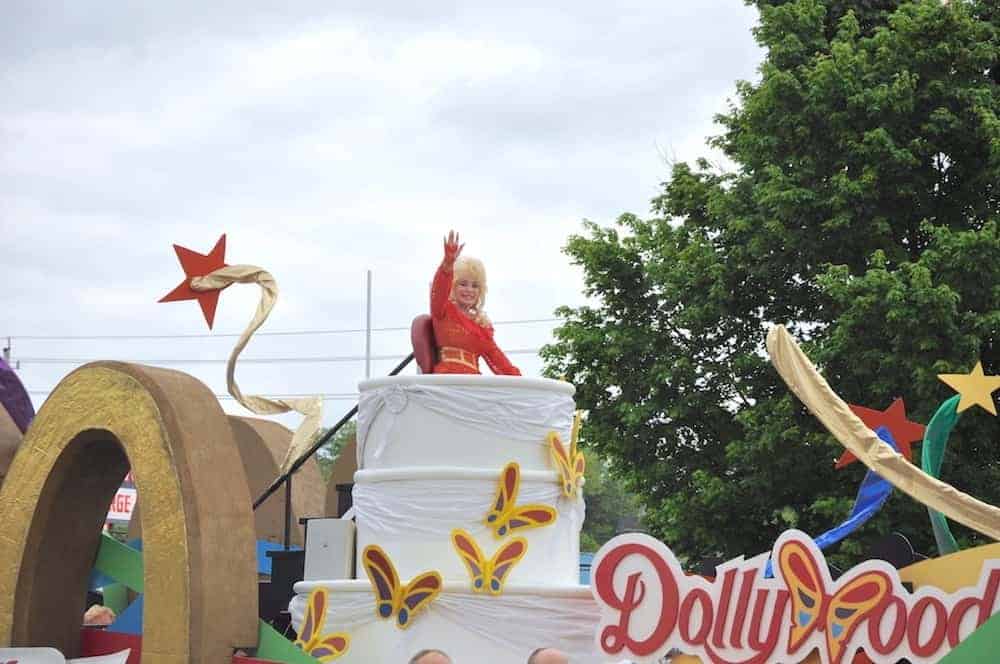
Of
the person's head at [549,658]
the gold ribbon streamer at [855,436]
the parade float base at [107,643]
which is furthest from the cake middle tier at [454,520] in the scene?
the person's head at [549,658]

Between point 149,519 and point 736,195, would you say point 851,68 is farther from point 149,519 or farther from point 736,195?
point 149,519

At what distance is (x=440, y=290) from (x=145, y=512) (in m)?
2.52

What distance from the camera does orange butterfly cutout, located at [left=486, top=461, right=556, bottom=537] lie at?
9188mm

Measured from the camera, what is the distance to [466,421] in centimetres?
928

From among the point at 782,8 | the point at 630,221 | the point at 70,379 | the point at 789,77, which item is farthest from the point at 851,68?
the point at 70,379

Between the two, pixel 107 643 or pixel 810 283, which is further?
pixel 810 283

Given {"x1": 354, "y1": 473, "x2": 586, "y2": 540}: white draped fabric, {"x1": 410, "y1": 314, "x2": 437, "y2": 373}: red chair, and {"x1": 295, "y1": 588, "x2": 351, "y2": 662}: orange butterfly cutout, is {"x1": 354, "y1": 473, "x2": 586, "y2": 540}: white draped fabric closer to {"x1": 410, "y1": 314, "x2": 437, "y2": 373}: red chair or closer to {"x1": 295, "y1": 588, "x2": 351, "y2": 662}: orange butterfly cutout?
{"x1": 295, "y1": 588, "x2": 351, "y2": 662}: orange butterfly cutout

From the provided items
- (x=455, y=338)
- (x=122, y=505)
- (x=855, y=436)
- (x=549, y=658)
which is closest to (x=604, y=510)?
(x=122, y=505)

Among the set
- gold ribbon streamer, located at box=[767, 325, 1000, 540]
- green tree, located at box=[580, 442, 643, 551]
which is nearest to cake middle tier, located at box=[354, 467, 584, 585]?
gold ribbon streamer, located at box=[767, 325, 1000, 540]

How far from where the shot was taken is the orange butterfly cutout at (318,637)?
30.6ft

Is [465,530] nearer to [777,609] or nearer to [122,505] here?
[777,609]

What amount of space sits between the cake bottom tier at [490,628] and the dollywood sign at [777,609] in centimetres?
78

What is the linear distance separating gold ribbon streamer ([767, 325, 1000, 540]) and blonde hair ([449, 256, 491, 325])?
8.03 ft

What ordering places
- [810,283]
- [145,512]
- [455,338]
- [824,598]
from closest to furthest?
1. [824,598]
2. [145,512]
3. [455,338]
4. [810,283]
